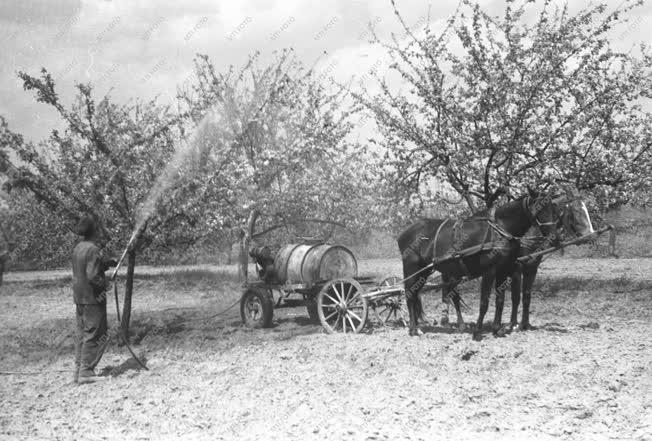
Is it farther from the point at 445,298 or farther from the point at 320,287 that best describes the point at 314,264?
the point at 445,298

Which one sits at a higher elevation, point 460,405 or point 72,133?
point 72,133

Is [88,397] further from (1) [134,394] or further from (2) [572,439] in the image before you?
(2) [572,439]

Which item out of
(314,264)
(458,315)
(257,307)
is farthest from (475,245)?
(257,307)

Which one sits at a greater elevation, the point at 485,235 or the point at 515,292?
the point at 485,235

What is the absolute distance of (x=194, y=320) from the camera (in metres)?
13.8

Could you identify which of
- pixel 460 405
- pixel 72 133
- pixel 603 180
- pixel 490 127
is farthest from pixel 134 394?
pixel 603 180

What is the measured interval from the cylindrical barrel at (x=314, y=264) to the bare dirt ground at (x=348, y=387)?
101 centimetres

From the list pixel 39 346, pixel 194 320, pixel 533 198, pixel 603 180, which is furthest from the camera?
pixel 603 180

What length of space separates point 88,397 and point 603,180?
11.7 metres

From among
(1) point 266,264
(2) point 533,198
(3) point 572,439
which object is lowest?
(3) point 572,439

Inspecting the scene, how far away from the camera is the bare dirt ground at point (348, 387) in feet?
21.8

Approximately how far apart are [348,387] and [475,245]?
142 inches

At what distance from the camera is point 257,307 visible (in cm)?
1303

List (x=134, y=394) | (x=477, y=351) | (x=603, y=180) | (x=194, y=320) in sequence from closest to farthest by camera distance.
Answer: (x=134, y=394), (x=477, y=351), (x=194, y=320), (x=603, y=180)
